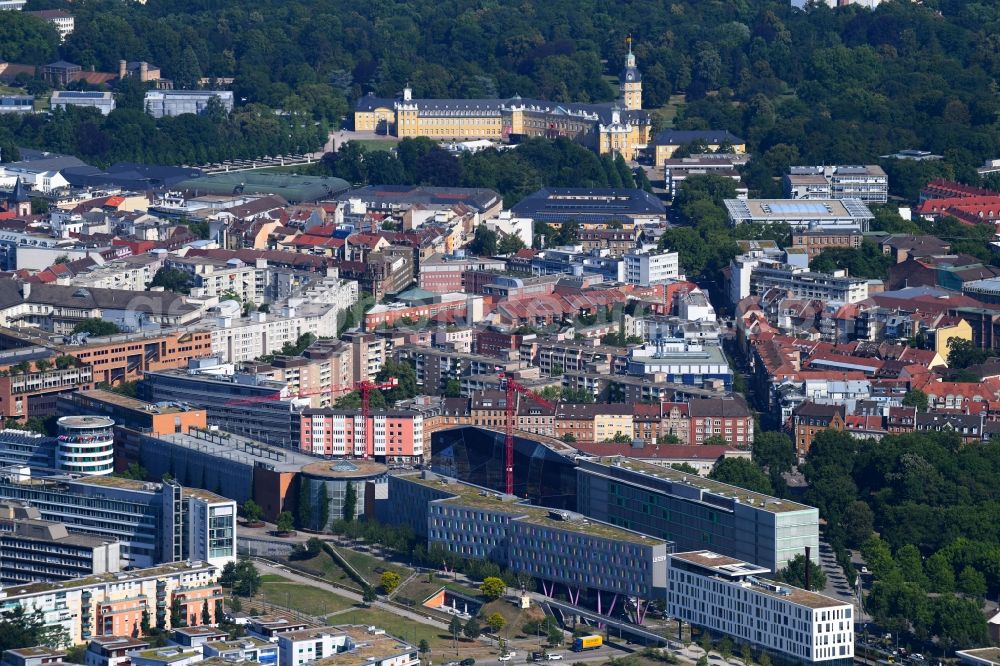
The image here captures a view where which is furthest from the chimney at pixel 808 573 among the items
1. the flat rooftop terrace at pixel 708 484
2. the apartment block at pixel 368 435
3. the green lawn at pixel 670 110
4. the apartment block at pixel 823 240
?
the green lawn at pixel 670 110

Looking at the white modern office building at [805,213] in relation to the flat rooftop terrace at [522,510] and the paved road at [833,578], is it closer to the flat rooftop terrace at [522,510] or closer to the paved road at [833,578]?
the paved road at [833,578]

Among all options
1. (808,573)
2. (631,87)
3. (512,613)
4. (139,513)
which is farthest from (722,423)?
(631,87)

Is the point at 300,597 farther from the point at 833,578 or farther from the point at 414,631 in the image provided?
the point at 833,578

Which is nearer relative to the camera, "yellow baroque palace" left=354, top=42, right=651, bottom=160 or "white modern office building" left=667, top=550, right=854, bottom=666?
"white modern office building" left=667, top=550, right=854, bottom=666

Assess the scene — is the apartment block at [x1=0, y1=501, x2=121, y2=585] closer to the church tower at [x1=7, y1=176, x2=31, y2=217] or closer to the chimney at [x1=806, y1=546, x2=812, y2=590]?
the chimney at [x1=806, y1=546, x2=812, y2=590]

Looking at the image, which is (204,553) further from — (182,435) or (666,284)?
(666,284)

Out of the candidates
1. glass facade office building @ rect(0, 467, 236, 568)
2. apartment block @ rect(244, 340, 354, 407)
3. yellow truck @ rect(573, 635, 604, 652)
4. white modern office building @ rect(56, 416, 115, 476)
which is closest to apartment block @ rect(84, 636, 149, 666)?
glass facade office building @ rect(0, 467, 236, 568)

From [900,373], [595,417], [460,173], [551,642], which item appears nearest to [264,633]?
[551,642]
